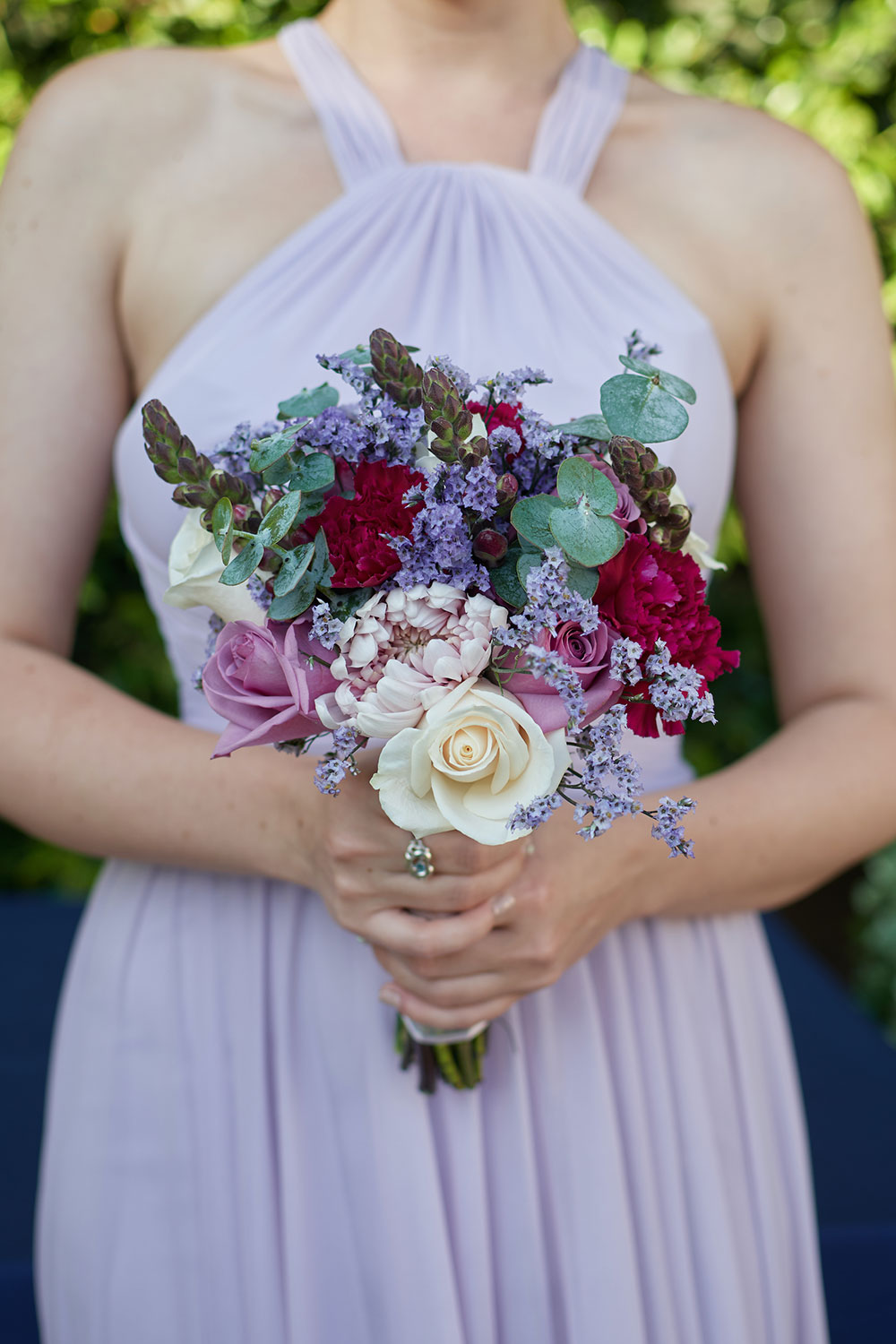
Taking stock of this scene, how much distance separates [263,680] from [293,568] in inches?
3.6

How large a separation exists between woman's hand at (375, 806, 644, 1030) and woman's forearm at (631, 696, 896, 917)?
130 mm

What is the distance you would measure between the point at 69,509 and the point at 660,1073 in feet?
3.17

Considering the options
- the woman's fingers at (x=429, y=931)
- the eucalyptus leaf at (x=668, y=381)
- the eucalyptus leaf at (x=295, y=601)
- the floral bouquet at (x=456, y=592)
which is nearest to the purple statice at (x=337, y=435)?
the floral bouquet at (x=456, y=592)

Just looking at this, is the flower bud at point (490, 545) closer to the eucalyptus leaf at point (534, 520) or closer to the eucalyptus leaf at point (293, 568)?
the eucalyptus leaf at point (534, 520)

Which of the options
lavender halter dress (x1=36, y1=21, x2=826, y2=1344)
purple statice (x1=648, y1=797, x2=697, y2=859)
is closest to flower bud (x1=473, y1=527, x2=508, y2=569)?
purple statice (x1=648, y1=797, x2=697, y2=859)

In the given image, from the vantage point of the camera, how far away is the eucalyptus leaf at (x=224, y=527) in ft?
2.81

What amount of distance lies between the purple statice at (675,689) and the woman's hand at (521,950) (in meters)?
0.34

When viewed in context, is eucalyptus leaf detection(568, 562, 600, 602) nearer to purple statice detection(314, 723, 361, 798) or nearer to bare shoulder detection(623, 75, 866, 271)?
purple statice detection(314, 723, 361, 798)

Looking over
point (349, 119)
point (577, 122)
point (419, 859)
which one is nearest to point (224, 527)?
point (419, 859)

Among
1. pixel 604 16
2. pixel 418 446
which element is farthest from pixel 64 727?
pixel 604 16

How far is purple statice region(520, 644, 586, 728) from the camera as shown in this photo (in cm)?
78

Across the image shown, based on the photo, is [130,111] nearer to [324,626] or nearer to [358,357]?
[358,357]

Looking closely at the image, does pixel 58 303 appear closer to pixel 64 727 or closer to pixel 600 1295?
pixel 64 727

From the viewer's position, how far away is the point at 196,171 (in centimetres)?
144
